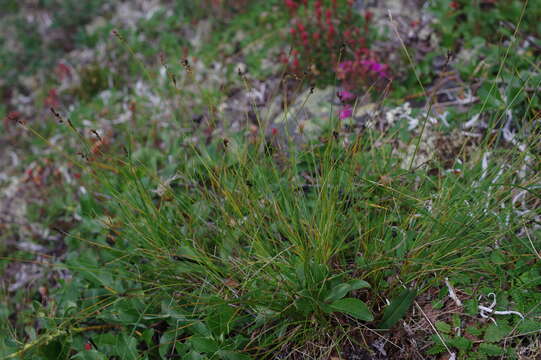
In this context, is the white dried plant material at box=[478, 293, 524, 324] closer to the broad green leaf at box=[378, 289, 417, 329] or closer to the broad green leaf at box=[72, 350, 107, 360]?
the broad green leaf at box=[378, 289, 417, 329]

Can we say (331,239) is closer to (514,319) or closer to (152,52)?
(514,319)

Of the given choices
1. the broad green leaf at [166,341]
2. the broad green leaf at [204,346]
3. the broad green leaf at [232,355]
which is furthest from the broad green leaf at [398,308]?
the broad green leaf at [166,341]

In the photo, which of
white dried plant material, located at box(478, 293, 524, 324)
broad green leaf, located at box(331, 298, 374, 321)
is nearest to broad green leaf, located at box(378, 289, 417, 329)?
broad green leaf, located at box(331, 298, 374, 321)

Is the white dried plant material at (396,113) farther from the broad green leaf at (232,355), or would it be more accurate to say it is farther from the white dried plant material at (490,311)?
the broad green leaf at (232,355)

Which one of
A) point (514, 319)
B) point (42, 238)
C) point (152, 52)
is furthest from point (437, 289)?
point (152, 52)

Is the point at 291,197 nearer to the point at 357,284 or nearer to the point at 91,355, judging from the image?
the point at 357,284

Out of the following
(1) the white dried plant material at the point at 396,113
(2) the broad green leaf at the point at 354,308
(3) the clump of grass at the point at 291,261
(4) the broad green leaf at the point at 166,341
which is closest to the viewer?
(2) the broad green leaf at the point at 354,308
